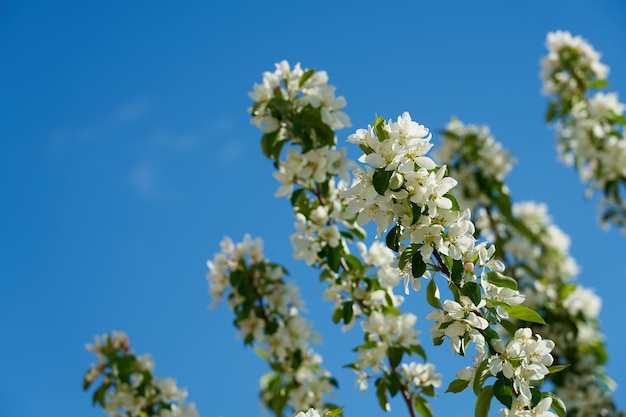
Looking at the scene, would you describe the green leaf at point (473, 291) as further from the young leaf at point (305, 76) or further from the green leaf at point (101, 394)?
the green leaf at point (101, 394)

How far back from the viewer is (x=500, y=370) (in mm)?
2148

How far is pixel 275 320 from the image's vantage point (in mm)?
3973

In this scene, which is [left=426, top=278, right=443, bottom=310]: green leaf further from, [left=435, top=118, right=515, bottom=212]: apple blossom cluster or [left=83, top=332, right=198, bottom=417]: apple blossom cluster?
[left=435, top=118, right=515, bottom=212]: apple blossom cluster

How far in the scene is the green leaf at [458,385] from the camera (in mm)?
2249

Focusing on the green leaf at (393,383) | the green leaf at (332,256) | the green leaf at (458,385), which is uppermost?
the green leaf at (332,256)

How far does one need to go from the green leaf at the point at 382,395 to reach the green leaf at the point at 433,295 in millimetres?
1084

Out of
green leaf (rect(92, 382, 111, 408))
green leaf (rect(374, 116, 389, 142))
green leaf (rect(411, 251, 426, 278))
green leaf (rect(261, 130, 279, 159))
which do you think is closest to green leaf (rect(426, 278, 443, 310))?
green leaf (rect(411, 251, 426, 278))

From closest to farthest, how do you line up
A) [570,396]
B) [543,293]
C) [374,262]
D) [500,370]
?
[500,370]
[374,262]
[570,396]
[543,293]

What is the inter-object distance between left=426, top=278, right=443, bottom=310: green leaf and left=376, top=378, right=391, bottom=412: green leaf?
1084 mm

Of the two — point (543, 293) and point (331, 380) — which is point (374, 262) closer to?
point (331, 380)

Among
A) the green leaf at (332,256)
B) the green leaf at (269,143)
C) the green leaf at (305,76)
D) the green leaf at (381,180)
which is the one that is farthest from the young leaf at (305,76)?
the green leaf at (381,180)

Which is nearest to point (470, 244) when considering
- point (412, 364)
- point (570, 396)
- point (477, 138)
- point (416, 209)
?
point (416, 209)

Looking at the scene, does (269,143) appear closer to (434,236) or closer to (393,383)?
(393,383)

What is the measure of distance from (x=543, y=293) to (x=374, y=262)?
3.01 metres
